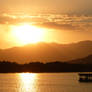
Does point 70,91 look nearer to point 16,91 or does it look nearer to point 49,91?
point 49,91

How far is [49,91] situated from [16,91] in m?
10.1

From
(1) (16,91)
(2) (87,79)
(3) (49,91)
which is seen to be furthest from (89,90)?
(2) (87,79)

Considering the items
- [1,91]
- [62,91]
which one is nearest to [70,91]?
[62,91]

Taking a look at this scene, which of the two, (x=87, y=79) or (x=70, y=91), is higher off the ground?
(x=87, y=79)

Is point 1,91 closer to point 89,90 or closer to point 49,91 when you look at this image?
point 49,91

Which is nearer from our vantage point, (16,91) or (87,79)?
(16,91)

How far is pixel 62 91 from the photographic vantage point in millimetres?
122312

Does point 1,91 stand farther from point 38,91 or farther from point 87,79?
point 87,79

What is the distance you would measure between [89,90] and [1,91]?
26.1 metres

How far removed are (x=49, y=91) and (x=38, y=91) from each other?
3.52m

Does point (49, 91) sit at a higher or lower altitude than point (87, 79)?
lower

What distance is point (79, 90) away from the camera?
123188 mm

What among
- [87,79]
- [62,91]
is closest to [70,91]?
[62,91]

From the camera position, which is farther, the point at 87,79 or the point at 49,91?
the point at 87,79
